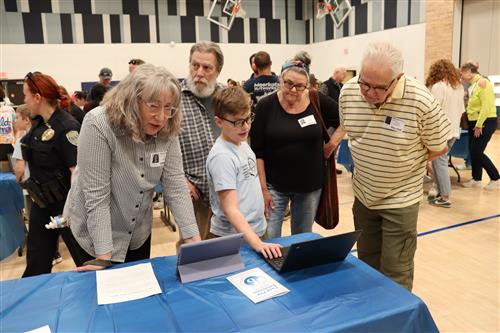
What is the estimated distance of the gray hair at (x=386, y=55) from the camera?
61.1 inches

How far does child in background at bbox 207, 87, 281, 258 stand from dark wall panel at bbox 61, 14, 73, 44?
10791 mm

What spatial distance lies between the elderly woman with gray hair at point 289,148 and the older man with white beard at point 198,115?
11.9 inches

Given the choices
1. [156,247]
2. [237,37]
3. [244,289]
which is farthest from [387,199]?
[237,37]

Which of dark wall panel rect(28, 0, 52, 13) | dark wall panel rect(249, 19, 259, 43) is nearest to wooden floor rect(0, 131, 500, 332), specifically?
dark wall panel rect(28, 0, 52, 13)

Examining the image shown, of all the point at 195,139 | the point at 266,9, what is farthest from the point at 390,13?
the point at 195,139

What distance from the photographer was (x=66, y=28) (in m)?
10.9

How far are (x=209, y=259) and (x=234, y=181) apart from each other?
366mm

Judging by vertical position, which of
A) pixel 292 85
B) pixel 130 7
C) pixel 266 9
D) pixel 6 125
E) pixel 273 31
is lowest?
pixel 6 125

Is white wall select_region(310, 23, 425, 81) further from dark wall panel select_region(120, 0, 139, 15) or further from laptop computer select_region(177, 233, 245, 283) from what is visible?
laptop computer select_region(177, 233, 245, 283)

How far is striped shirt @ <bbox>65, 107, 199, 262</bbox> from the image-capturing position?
138 centimetres

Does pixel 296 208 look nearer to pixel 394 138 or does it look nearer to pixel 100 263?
pixel 394 138

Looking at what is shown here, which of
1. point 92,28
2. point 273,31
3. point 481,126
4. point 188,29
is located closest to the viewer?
point 481,126

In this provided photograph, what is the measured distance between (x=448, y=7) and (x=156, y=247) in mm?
9000

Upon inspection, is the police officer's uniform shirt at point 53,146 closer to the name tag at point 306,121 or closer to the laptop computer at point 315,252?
the name tag at point 306,121
